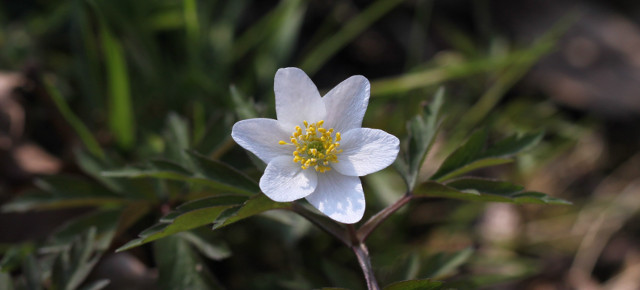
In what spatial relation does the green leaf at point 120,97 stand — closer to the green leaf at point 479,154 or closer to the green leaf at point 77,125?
the green leaf at point 77,125

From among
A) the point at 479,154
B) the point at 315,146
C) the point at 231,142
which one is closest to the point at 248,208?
the point at 315,146

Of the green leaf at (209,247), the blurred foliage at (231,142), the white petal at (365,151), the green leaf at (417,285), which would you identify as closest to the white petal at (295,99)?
the white petal at (365,151)

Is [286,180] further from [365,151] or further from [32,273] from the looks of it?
[32,273]

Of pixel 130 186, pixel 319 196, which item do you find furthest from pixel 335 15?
pixel 319 196

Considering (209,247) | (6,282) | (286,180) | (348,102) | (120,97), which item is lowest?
(6,282)

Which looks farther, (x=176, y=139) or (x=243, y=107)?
(x=176, y=139)

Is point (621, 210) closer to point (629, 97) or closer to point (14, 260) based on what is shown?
point (629, 97)
